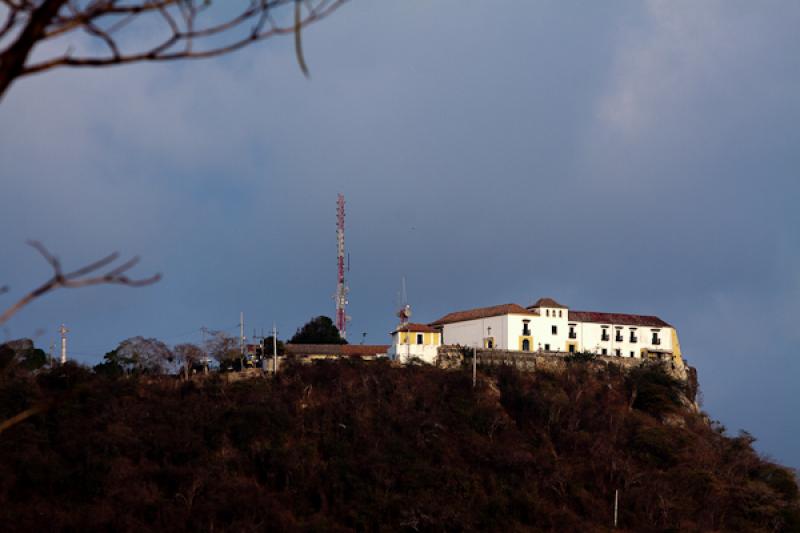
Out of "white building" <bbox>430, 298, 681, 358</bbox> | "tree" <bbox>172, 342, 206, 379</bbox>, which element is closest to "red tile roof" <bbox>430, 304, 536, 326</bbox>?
"white building" <bbox>430, 298, 681, 358</bbox>

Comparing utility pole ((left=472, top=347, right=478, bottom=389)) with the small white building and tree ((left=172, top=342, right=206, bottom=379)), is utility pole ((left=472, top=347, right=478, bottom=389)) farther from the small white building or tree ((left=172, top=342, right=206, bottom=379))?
tree ((left=172, top=342, right=206, bottom=379))

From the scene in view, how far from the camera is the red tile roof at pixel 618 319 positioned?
73062 millimetres

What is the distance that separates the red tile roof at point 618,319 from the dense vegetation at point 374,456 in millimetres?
8287

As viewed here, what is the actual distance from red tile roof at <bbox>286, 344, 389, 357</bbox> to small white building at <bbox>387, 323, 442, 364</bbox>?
2.55 m

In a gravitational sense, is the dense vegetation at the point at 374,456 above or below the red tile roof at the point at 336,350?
below

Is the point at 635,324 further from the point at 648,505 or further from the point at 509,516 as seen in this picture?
the point at 509,516

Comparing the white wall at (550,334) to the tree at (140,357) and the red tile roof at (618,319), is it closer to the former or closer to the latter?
the red tile roof at (618,319)

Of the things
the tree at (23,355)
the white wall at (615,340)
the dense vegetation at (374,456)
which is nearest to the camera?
the dense vegetation at (374,456)

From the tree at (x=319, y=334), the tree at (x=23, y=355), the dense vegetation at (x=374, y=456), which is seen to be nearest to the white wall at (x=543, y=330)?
the dense vegetation at (x=374, y=456)

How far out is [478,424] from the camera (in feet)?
190

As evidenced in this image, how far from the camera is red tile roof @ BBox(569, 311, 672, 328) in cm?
7306

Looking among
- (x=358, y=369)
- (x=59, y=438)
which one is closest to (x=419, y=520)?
(x=358, y=369)

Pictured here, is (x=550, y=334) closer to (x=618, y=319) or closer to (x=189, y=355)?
→ (x=618, y=319)

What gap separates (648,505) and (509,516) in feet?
26.3
